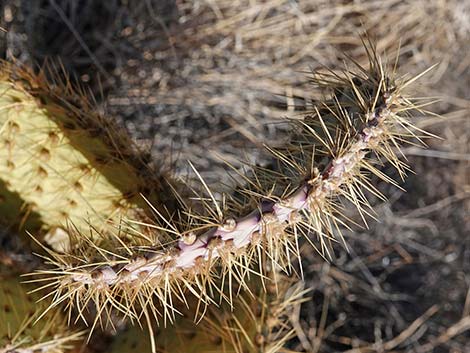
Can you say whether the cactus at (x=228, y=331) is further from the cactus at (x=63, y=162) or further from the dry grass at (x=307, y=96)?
the dry grass at (x=307, y=96)

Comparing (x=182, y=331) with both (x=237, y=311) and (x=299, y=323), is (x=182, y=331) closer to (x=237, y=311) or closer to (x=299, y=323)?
(x=237, y=311)

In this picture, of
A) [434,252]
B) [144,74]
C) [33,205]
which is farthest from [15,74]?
[434,252]

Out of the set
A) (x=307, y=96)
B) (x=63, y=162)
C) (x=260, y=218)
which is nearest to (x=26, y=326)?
(x=63, y=162)

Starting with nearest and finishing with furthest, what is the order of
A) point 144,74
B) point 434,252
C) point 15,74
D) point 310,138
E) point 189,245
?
point 189,245 < point 310,138 < point 15,74 < point 144,74 < point 434,252

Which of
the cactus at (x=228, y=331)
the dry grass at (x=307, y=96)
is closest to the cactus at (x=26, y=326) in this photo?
the cactus at (x=228, y=331)

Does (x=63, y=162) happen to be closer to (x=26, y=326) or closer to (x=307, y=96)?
(x=26, y=326)

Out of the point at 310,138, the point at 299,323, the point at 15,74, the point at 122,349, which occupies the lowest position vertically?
the point at 299,323

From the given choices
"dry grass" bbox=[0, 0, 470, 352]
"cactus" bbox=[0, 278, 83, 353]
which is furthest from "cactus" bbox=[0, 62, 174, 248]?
"dry grass" bbox=[0, 0, 470, 352]
